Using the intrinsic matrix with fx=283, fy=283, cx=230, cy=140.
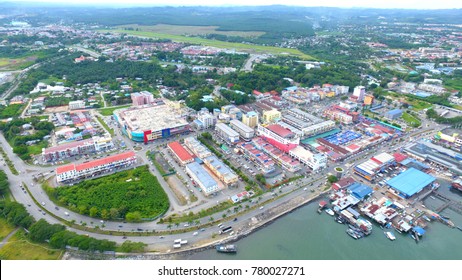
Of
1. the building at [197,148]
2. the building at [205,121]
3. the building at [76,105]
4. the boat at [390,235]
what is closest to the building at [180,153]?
the building at [197,148]

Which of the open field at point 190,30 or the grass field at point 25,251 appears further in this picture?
the open field at point 190,30

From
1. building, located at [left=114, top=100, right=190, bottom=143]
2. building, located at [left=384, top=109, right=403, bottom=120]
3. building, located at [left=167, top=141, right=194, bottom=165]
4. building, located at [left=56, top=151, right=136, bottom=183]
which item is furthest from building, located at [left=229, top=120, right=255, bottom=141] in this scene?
building, located at [left=384, top=109, right=403, bottom=120]

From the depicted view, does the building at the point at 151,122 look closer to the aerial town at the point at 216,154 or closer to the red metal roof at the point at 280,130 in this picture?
the aerial town at the point at 216,154

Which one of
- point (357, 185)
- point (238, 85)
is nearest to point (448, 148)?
point (357, 185)

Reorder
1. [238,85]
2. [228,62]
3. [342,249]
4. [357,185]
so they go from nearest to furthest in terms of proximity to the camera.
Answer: [342,249], [357,185], [238,85], [228,62]

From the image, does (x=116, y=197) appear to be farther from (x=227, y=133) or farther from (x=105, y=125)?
(x=105, y=125)

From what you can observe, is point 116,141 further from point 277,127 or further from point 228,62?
point 228,62

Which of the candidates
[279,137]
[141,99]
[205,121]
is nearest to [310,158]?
[279,137]
